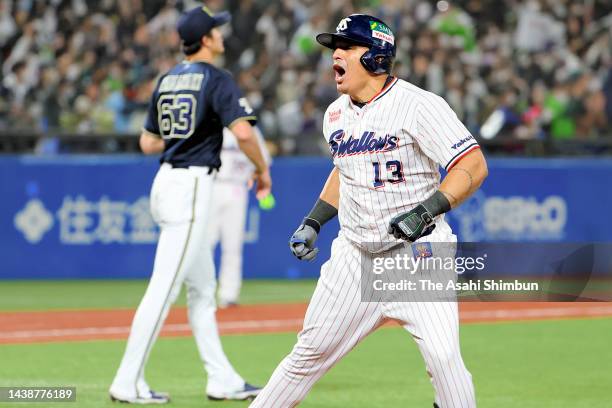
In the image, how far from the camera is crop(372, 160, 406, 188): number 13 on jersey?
5.39 meters

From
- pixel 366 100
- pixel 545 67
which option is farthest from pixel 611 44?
pixel 366 100

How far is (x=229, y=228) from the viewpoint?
13016 millimetres

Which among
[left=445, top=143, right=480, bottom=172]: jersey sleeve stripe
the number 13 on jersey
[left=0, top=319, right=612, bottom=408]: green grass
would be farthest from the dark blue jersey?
[left=445, top=143, right=480, bottom=172]: jersey sleeve stripe

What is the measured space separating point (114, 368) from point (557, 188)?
906 centimetres

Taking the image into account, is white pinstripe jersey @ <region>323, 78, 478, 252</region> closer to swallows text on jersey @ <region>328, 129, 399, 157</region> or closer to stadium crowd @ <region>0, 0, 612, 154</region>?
swallows text on jersey @ <region>328, 129, 399, 157</region>

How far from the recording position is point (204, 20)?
7723 millimetres

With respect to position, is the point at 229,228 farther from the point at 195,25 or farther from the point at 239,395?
the point at 239,395

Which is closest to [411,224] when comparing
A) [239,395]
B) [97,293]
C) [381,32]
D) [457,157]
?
[457,157]

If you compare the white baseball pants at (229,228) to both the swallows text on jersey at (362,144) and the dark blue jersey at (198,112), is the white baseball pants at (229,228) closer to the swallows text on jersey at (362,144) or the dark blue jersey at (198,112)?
the dark blue jersey at (198,112)

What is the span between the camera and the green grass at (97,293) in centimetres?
1335

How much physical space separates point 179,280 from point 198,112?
1.07 metres

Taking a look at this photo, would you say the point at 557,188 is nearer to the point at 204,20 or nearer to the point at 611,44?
the point at 611,44

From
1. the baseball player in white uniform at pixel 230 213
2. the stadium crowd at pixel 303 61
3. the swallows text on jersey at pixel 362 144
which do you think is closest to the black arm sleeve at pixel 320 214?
the swallows text on jersey at pixel 362 144

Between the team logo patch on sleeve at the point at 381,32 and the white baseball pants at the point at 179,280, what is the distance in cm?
234
